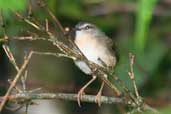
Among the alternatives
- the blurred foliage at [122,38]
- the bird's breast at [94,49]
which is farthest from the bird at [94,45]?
the blurred foliage at [122,38]

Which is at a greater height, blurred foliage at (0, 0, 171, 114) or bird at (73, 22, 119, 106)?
bird at (73, 22, 119, 106)

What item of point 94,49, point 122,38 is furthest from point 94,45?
point 122,38

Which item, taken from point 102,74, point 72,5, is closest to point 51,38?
point 102,74

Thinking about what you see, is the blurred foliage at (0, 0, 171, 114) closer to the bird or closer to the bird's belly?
the bird

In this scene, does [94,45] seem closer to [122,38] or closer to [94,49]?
[94,49]

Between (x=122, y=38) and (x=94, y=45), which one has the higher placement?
(x=94, y=45)

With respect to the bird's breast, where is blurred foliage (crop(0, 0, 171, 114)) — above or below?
below

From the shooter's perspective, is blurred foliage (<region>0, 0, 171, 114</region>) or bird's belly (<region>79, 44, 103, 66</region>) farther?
blurred foliage (<region>0, 0, 171, 114</region>)

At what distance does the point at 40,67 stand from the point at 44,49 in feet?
1.25

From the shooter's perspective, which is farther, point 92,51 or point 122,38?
point 122,38

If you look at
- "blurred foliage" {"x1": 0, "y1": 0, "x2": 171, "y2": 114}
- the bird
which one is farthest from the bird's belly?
"blurred foliage" {"x1": 0, "y1": 0, "x2": 171, "y2": 114}

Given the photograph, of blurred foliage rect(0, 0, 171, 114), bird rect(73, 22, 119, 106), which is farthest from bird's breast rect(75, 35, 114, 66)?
blurred foliage rect(0, 0, 171, 114)

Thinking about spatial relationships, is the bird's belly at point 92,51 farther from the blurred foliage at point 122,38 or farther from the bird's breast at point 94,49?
the blurred foliage at point 122,38

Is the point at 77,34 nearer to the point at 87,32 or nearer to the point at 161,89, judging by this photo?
the point at 87,32
